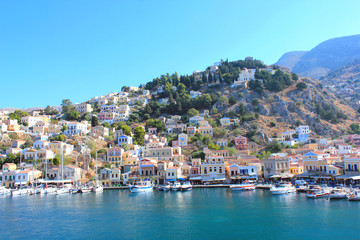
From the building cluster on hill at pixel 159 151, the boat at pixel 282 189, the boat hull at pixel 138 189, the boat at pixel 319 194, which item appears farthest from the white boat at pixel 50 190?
the boat at pixel 319 194

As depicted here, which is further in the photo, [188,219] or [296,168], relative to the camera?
[296,168]

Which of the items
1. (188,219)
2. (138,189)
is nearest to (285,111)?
(138,189)

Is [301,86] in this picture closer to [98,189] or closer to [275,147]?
[275,147]

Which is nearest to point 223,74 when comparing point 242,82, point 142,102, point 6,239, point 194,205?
point 242,82

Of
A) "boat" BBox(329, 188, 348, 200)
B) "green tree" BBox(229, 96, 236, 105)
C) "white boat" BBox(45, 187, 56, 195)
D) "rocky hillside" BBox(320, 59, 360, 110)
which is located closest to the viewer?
"boat" BBox(329, 188, 348, 200)

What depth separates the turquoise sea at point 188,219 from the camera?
2439 centimetres

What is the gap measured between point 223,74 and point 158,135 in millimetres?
45721

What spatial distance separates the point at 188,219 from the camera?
2883 cm

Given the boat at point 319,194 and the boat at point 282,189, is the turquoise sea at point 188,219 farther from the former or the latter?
the boat at point 282,189

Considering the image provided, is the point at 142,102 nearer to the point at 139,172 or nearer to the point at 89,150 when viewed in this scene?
the point at 89,150

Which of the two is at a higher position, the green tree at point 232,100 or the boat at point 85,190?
the green tree at point 232,100

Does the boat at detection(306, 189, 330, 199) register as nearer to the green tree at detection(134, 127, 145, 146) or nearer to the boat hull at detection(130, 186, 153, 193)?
the boat hull at detection(130, 186, 153, 193)

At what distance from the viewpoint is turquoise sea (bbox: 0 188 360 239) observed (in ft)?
80.0

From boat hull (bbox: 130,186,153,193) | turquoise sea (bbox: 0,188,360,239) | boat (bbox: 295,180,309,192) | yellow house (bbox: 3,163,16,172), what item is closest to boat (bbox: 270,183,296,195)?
boat (bbox: 295,180,309,192)
